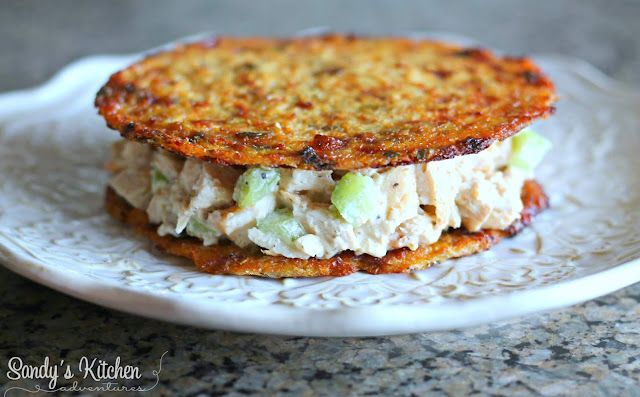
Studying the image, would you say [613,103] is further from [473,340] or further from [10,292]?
[10,292]

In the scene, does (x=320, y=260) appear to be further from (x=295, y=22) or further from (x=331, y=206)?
(x=295, y=22)

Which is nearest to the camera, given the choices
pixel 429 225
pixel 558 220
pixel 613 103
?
pixel 429 225

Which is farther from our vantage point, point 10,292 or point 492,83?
point 492,83

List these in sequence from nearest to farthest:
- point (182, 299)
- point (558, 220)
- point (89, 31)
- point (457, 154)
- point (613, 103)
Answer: point (182, 299) < point (457, 154) < point (558, 220) < point (613, 103) < point (89, 31)

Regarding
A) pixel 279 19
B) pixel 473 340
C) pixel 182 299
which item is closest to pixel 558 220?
pixel 473 340

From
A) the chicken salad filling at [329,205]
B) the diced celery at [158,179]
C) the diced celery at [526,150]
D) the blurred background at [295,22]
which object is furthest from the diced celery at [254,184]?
the blurred background at [295,22]

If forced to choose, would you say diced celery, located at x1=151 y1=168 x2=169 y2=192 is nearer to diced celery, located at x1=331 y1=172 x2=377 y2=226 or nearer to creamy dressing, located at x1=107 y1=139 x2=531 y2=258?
creamy dressing, located at x1=107 y1=139 x2=531 y2=258

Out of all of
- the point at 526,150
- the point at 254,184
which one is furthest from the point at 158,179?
the point at 526,150
